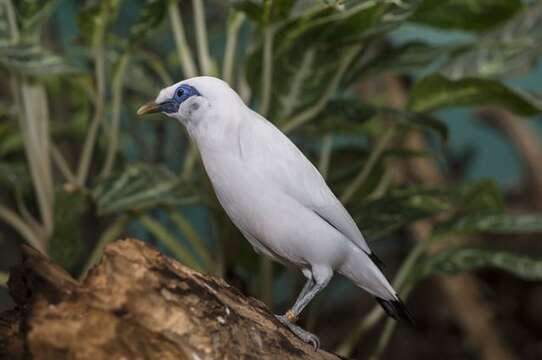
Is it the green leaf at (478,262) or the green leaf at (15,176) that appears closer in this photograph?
the green leaf at (478,262)

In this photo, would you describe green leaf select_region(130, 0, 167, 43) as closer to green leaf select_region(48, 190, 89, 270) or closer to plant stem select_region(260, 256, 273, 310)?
green leaf select_region(48, 190, 89, 270)

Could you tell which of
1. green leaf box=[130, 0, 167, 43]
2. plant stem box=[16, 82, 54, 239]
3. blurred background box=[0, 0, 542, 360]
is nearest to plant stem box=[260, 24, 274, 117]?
blurred background box=[0, 0, 542, 360]

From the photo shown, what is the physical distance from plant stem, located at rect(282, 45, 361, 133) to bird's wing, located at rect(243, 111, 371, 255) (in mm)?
544

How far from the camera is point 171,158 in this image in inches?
108

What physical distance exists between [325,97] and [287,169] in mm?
601

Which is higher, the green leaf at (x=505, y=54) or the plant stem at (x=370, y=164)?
the green leaf at (x=505, y=54)

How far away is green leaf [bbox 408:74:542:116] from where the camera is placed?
1.57 m

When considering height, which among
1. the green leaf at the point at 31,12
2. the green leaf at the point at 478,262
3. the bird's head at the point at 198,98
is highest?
the green leaf at the point at 31,12

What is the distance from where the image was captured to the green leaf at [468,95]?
61.7 inches

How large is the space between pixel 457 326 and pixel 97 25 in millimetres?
2198

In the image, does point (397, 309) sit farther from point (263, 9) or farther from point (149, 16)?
point (149, 16)

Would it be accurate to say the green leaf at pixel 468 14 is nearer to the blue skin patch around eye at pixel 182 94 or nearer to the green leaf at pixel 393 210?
the green leaf at pixel 393 210

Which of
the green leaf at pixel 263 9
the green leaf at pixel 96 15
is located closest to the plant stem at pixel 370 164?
the green leaf at pixel 263 9

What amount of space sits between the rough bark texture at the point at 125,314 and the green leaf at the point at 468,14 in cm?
89
